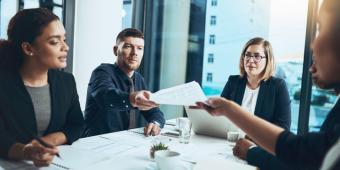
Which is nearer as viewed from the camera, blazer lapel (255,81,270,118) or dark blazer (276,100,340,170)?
dark blazer (276,100,340,170)

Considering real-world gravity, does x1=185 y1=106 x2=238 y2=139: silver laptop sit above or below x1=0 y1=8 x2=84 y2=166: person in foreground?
below

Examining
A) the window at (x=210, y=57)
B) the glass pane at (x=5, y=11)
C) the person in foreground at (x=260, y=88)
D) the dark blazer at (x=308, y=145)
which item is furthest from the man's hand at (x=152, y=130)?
the window at (x=210, y=57)

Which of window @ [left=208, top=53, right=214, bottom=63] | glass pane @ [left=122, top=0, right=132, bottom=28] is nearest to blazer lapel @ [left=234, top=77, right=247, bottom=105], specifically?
window @ [left=208, top=53, right=214, bottom=63]

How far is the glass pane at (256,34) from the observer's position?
3184 mm

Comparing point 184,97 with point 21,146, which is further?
point 184,97

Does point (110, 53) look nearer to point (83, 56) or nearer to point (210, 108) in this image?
point (83, 56)

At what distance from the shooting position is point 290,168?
126 centimetres

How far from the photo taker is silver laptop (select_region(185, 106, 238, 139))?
6.09ft

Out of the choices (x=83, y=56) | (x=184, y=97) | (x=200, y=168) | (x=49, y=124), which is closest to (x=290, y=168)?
(x=200, y=168)

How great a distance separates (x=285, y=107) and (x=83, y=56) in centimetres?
207

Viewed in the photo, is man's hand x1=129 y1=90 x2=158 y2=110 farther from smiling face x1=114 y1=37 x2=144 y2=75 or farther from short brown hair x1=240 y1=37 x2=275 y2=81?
short brown hair x1=240 y1=37 x2=275 y2=81

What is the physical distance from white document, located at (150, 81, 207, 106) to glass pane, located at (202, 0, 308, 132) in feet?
6.30

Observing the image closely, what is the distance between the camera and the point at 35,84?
161cm

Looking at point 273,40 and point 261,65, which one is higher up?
point 273,40
